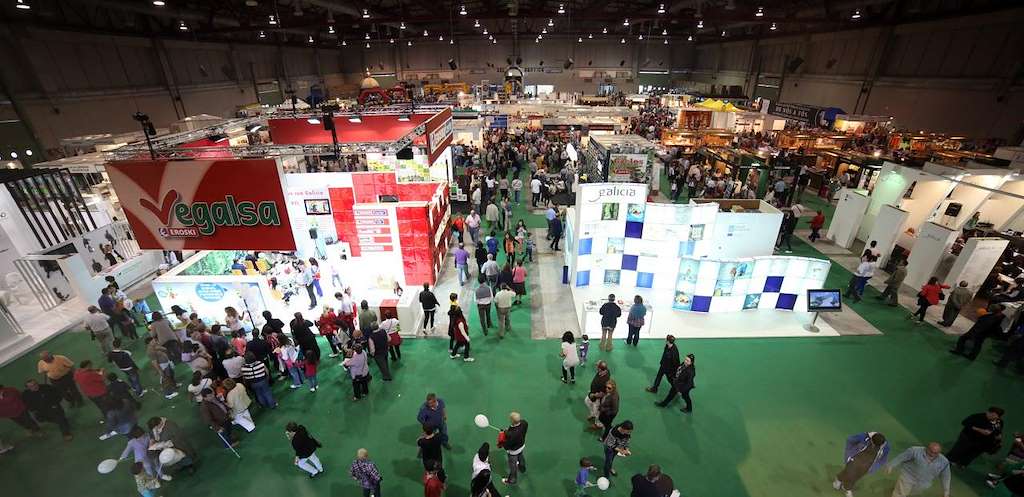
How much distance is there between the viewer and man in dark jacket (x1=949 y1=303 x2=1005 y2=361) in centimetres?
718

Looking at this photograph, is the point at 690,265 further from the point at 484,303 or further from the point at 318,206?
the point at 318,206

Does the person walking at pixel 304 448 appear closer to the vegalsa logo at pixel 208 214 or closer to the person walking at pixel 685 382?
the vegalsa logo at pixel 208 214

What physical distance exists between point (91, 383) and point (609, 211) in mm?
9343

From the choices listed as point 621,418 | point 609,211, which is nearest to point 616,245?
point 609,211

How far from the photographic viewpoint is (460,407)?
6.68 metres

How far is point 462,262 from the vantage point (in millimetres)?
10016

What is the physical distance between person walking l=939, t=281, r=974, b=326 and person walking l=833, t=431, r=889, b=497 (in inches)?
208

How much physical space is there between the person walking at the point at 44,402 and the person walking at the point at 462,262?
6.95 metres

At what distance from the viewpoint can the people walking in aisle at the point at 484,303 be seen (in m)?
8.05

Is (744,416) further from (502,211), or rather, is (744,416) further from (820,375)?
(502,211)

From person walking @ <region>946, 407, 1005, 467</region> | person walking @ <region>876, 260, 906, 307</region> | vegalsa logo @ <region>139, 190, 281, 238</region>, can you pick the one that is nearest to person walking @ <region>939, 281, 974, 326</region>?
person walking @ <region>876, 260, 906, 307</region>

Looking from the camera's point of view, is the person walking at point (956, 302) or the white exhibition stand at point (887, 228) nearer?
the person walking at point (956, 302)

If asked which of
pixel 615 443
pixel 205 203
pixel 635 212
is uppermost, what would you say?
pixel 205 203

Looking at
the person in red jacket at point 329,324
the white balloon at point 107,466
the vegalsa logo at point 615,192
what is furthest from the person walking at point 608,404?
the white balloon at point 107,466
